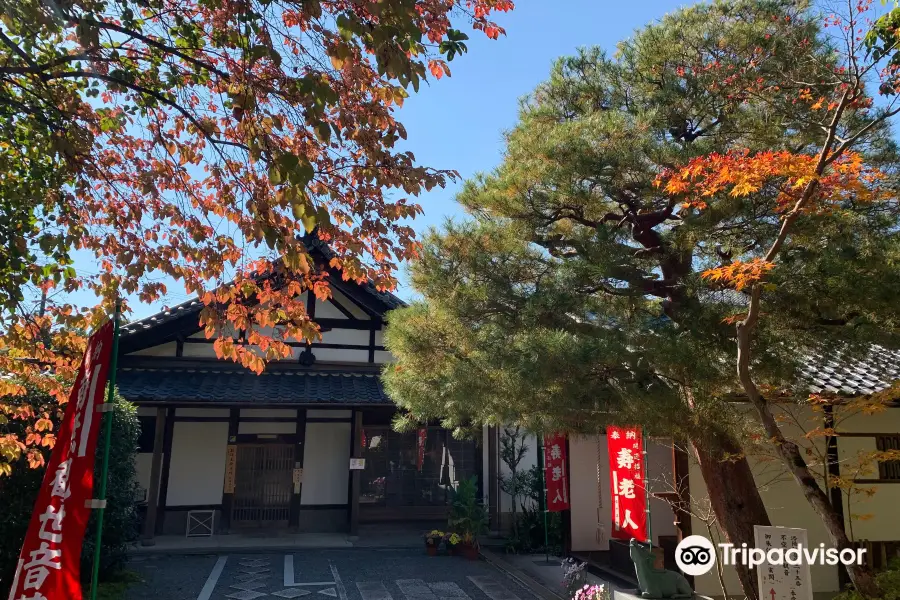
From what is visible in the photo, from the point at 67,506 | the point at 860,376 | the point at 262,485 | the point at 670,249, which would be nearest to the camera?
the point at 67,506

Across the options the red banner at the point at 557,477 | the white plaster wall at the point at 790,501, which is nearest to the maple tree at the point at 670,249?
the white plaster wall at the point at 790,501

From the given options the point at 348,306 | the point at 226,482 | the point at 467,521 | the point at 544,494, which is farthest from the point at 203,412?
the point at 544,494

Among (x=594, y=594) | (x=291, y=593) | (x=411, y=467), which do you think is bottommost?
(x=291, y=593)

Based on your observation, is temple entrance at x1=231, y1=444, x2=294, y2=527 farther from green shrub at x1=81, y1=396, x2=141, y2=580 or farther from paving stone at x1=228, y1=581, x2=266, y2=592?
green shrub at x1=81, y1=396, x2=141, y2=580

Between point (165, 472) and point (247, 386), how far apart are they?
241cm

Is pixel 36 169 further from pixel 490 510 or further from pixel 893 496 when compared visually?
pixel 490 510

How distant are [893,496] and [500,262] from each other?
664cm

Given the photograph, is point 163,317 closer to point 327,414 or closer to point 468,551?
point 327,414

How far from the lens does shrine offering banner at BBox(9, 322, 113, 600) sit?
423 centimetres

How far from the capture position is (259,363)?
16.5 feet

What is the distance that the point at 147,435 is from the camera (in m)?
13.4

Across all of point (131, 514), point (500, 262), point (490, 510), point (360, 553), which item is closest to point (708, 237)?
point (500, 262)

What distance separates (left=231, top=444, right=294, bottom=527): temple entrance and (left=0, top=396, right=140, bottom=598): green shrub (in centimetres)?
471

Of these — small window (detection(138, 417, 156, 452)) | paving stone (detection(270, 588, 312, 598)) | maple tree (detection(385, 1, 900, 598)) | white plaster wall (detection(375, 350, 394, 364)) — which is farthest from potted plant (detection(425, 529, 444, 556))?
small window (detection(138, 417, 156, 452))
